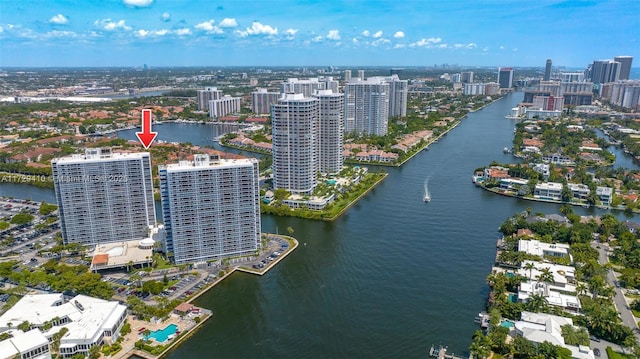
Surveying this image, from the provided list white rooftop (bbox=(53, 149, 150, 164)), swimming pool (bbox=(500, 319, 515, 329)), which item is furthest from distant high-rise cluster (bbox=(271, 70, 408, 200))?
swimming pool (bbox=(500, 319, 515, 329))

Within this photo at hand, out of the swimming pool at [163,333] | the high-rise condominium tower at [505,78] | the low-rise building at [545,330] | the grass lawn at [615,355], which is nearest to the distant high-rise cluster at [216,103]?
the swimming pool at [163,333]

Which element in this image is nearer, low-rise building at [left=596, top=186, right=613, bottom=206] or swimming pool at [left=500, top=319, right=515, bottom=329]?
swimming pool at [left=500, top=319, right=515, bottom=329]

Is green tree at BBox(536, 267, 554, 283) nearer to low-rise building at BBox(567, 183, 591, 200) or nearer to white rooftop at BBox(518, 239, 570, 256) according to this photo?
white rooftop at BBox(518, 239, 570, 256)

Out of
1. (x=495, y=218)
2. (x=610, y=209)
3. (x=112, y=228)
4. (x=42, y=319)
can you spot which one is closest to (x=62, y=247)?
(x=112, y=228)

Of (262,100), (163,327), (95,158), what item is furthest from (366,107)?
(163,327)

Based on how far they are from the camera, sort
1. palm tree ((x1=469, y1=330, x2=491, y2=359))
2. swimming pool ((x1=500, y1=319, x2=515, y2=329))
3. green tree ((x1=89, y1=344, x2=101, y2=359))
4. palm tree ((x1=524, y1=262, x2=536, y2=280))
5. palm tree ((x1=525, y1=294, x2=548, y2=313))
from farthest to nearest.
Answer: palm tree ((x1=524, y1=262, x2=536, y2=280))
palm tree ((x1=525, y1=294, x2=548, y2=313))
swimming pool ((x1=500, y1=319, x2=515, y2=329))
green tree ((x1=89, y1=344, x2=101, y2=359))
palm tree ((x1=469, y1=330, x2=491, y2=359))

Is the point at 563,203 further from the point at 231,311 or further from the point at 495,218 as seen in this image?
the point at 231,311

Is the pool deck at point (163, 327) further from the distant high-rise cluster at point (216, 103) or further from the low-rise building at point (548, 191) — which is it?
the distant high-rise cluster at point (216, 103)
